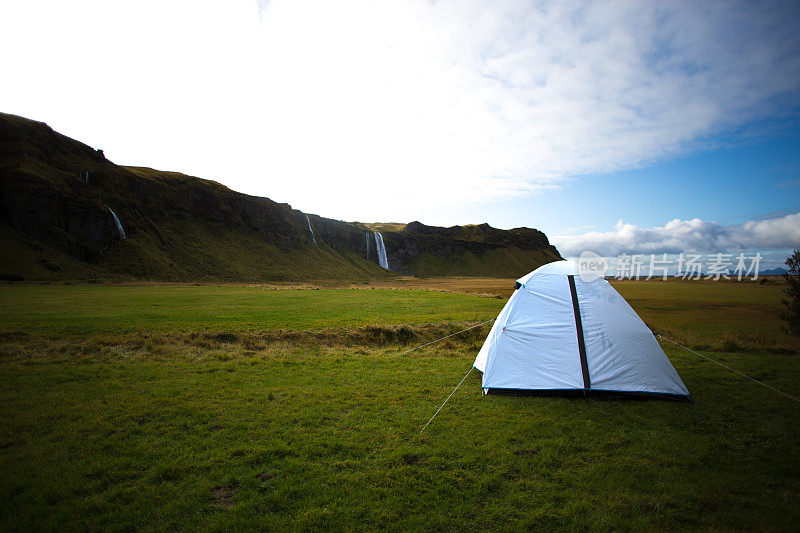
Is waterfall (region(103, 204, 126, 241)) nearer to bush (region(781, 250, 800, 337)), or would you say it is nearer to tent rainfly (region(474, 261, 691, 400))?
tent rainfly (region(474, 261, 691, 400))

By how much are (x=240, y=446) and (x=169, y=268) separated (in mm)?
68840

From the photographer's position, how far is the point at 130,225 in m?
66.8

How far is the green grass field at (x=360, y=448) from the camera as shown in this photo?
4.53 m

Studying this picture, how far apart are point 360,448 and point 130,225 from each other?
267ft

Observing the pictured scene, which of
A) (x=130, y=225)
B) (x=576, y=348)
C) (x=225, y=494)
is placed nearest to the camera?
(x=225, y=494)

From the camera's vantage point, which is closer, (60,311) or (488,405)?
(488,405)

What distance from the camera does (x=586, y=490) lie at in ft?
16.6

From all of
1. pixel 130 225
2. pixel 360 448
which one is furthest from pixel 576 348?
pixel 130 225

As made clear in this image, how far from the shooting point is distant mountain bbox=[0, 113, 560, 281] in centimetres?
5416

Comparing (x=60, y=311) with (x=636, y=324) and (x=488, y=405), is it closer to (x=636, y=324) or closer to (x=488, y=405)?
(x=488, y=405)

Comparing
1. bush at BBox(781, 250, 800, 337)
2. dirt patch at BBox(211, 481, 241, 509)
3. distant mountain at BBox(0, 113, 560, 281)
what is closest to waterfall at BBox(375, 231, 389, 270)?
distant mountain at BBox(0, 113, 560, 281)

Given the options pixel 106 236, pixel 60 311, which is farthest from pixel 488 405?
pixel 106 236

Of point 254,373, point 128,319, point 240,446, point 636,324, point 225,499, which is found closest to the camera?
point 225,499

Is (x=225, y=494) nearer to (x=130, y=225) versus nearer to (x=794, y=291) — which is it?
(x=794, y=291)
